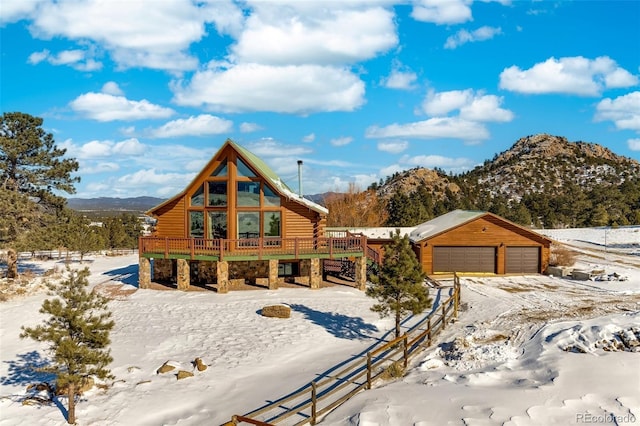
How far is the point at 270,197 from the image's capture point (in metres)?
24.4

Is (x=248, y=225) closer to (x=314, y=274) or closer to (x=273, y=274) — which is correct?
(x=273, y=274)

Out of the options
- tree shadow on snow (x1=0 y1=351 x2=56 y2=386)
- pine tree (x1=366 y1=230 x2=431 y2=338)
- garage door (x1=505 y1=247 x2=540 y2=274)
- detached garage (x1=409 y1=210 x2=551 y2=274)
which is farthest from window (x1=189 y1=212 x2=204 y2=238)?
garage door (x1=505 y1=247 x2=540 y2=274)

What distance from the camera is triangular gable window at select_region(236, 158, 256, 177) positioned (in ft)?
78.7

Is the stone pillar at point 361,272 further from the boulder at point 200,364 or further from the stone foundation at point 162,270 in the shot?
the boulder at point 200,364

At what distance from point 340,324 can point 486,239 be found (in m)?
16.2

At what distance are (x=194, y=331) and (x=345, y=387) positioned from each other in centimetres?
761

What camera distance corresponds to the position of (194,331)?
17.0 m

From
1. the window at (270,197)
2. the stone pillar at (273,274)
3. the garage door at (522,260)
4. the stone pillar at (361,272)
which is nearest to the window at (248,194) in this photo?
the window at (270,197)

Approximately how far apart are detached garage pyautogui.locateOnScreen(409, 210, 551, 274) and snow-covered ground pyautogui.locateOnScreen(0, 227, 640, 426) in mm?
6519

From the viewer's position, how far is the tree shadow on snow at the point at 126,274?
85.9 ft

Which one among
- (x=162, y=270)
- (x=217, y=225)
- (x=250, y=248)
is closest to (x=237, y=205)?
(x=217, y=225)

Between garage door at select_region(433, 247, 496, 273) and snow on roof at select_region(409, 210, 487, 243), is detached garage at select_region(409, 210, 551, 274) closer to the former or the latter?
garage door at select_region(433, 247, 496, 273)

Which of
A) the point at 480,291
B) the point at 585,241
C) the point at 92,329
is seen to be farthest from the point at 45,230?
the point at 585,241

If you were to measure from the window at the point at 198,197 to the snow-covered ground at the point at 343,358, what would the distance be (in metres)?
5.05
